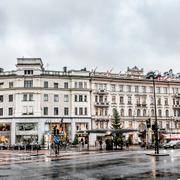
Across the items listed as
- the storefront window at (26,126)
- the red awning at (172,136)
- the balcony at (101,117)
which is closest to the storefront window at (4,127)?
the storefront window at (26,126)

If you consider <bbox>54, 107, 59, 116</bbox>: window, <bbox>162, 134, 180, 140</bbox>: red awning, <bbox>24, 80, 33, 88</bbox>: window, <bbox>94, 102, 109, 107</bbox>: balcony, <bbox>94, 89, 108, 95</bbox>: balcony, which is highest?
<bbox>24, 80, 33, 88</bbox>: window

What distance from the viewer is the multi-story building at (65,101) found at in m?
69.3

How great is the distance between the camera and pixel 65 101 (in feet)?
238

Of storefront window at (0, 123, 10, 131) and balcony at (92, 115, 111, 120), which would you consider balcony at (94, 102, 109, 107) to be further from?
storefront window at (0, 123, 10, 131)

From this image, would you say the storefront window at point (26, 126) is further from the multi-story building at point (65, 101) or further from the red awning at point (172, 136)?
the red awning at point (172, 136)

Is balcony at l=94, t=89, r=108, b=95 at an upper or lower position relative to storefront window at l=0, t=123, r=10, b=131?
upper

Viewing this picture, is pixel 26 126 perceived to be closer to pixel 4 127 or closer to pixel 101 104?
pixel 4 127

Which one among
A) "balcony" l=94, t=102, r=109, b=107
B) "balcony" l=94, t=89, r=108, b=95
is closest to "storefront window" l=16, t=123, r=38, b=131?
"balcony" l=94, t=102, r=109, b=107

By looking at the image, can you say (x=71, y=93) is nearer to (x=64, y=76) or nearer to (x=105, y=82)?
(x=64, y=76)

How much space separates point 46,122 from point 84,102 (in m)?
10.1

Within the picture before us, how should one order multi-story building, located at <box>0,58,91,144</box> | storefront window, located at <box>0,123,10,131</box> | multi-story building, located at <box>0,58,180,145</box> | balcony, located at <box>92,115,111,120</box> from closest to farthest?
multi-story building, located at <box>0,58,91,144</box> < multi-story building, located at <box>0,58,180,145</box> < storefront window, located at <box>0,123,10,131</box> < balcony, located at <box>92,115,111,120</box>

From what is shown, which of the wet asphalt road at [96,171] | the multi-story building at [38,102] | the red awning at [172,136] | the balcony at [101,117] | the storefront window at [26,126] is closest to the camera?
the wet asphalt road at [96,171]

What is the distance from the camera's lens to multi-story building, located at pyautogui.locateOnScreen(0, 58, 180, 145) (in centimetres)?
6931

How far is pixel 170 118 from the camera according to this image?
269 feet
